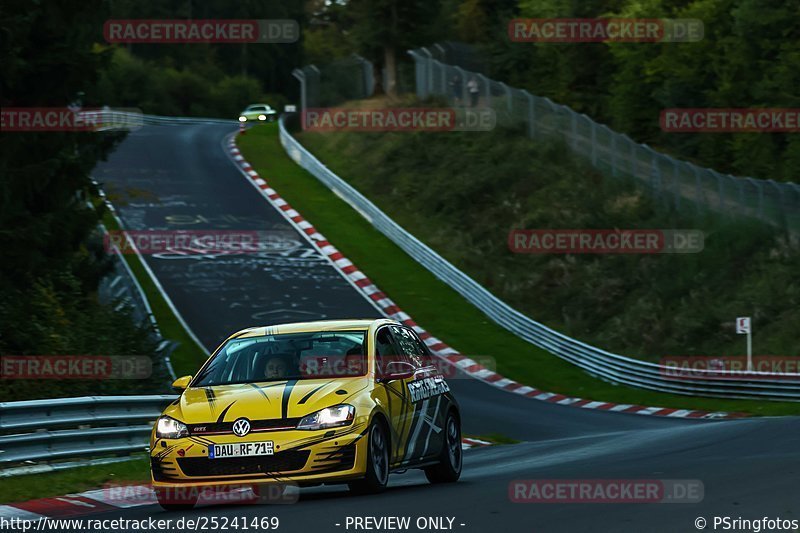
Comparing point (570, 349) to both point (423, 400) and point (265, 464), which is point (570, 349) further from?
point (265, 464)

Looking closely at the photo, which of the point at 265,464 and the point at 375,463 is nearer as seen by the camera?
the point at 265,464

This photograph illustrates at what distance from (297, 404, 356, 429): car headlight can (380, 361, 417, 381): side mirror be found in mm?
837

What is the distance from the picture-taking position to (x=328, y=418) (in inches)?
402

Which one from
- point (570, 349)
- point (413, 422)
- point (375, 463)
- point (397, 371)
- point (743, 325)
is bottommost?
point (570, 349)

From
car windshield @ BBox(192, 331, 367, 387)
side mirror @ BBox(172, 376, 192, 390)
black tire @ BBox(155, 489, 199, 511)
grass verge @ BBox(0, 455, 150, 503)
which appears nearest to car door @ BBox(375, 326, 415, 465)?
car windshield @ BBox(192, 331, 367, 387)

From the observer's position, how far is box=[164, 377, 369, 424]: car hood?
10219 mm

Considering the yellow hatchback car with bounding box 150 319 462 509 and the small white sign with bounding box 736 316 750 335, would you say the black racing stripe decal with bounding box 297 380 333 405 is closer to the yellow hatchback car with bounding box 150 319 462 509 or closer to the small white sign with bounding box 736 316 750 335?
the yellow hatchback car with bounding box 150 319 462 509

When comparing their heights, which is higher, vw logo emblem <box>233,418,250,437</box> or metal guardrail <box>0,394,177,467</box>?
vw logo emblem <box>233,418,250,437</box>

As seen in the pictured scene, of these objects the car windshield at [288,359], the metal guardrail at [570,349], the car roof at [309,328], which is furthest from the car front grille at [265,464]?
the metal guardrail at [570,349]

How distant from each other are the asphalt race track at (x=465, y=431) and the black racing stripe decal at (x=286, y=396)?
0.69 meters

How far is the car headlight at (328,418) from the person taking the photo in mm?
10164

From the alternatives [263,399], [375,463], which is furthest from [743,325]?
[263,399]

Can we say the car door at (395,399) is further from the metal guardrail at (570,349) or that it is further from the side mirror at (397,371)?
the metal guardrail at (570,349)

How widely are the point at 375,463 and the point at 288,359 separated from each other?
1220 millimetres
